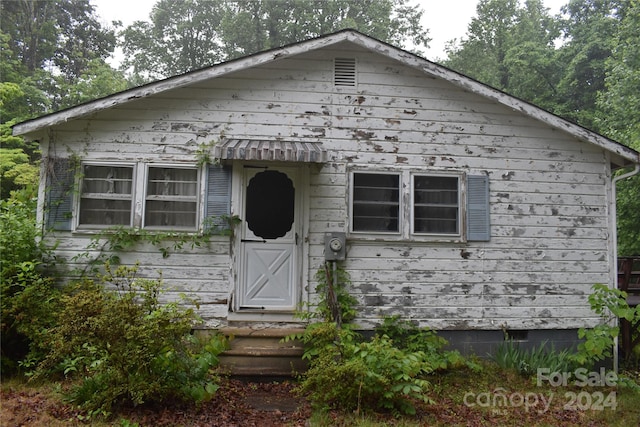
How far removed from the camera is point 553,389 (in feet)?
20.7

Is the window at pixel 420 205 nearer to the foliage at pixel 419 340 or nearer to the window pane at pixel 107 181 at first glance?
the foliage at pixel 419 340

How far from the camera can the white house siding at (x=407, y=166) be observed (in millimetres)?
6863

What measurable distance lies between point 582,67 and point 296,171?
21038mm

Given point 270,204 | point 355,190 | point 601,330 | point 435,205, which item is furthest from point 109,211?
point 601,330

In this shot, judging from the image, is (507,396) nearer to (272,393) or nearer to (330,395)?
(330,395)

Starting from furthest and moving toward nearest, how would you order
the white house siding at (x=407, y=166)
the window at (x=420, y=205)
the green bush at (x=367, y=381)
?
the window at (x=420, y=205) → the white house siding at (x=407, y=166) → the green bush at (x=367, y=381)

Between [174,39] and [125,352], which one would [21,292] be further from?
[174,39]

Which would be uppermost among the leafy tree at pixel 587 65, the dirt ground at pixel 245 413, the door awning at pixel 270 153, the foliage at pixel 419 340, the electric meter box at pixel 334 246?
the leafy tree at pixel 587 65

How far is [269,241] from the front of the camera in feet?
23.0

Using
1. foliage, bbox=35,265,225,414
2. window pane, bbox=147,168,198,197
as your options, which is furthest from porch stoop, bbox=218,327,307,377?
window pane, bbox=147,168,198,197

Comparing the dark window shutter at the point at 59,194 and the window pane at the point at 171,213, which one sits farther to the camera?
the window pane at the point at 171,213

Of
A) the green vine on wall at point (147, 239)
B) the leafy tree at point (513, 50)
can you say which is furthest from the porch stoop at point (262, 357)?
the leafy tree at point (513, 50)

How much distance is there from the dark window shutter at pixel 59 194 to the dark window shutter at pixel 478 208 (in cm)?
579

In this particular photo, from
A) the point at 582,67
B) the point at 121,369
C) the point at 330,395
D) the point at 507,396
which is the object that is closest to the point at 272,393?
the point at 330,395
